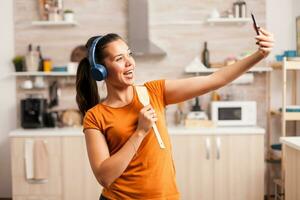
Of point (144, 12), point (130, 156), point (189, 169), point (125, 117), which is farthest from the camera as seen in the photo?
point (144, 12)

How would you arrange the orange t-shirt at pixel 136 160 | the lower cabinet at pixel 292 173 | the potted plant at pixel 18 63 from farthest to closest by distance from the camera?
the potted plant at pixel 18 63 → the lower cabinet at pixel 292 173 → the orange t-shirt at pixel 136 160

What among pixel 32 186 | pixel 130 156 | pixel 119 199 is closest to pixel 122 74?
pixel 130 156

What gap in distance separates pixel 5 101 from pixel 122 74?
3.11m

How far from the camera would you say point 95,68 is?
1.34m

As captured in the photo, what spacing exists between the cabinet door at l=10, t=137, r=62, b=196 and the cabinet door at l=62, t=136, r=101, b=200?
6 cm

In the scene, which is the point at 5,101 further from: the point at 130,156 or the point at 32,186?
the point at 130,156

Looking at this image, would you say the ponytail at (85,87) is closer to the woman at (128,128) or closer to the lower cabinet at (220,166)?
the woman at (128,128)

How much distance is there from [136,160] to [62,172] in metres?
2.47

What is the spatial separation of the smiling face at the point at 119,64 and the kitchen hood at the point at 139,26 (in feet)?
8.19

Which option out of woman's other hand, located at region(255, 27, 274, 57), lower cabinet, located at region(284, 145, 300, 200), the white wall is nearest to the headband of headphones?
woman's other hand, located at region(255, 27, 274, 57)

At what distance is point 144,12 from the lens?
153 inches

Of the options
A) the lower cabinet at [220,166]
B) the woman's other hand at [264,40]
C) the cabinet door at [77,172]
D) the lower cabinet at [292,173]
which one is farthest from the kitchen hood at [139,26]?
the woman's other hand at [264,40]

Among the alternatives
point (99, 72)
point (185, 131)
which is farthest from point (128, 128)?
point (185, 131)

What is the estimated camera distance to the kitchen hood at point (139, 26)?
386 centimetres
